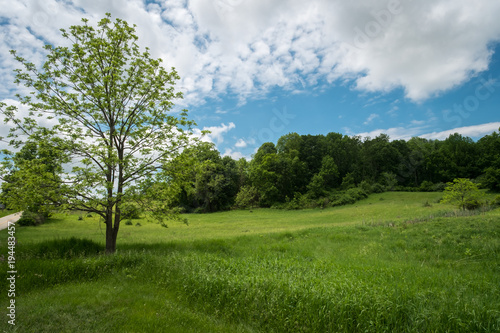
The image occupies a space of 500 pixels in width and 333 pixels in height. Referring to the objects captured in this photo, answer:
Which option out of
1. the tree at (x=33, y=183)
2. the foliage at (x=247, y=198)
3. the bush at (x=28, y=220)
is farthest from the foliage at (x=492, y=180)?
the bush at (x=28, y=220)

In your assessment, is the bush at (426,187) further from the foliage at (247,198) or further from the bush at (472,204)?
the foliage at (247,198)

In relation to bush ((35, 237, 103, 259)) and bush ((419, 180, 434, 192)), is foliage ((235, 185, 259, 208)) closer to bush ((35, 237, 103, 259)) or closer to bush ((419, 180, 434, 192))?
bush ((419, 180, 434, 192))

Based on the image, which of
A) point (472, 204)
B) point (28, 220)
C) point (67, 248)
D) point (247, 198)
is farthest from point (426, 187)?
point (28, 220)

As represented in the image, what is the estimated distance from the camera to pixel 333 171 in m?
68.1

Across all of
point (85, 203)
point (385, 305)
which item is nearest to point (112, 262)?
point (85, 203)

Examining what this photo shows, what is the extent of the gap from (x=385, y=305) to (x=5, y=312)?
889cm

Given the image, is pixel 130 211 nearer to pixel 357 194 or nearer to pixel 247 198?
pixel 247 198

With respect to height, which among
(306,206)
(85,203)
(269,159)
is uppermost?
(269,159)

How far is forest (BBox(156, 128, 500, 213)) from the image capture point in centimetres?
5988

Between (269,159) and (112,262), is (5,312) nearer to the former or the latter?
(112,262)

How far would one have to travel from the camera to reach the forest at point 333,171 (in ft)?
196

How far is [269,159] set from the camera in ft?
220

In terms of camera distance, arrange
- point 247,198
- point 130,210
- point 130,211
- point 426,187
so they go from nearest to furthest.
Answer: point 130,210, point 130,211, point 247,198, point 426,187

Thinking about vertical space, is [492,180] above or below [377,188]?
below
